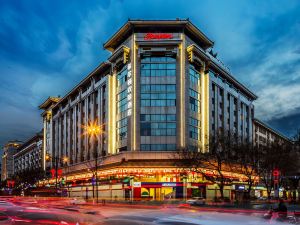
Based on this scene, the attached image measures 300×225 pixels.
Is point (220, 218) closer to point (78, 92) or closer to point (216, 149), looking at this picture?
point (216, 149)

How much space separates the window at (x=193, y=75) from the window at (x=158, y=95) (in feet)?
16.8

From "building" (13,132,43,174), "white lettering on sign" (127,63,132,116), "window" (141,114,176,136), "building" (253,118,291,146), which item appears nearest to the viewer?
"window" (141,114,176,136)

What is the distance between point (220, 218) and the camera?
710 centimetres

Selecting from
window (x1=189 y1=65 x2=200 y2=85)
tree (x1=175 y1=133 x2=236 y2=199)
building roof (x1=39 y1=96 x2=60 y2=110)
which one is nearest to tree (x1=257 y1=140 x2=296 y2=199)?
tree (x1=175 y1=133 x2=236 y2=199)

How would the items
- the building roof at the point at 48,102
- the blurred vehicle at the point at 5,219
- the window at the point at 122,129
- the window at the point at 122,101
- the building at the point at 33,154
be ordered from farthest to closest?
the building at the point at 33,154 < the building roof at the point at 48,102 < the window at the point at 122,101 < the window at the point at 122,129 < the blurred vehicle at the point at 5,219

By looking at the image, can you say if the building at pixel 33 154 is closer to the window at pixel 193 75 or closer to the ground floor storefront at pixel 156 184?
the ground floor storefront at pixel 156 184

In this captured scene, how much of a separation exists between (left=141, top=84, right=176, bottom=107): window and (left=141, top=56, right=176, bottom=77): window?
2.19 metres

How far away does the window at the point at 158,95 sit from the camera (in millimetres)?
69500


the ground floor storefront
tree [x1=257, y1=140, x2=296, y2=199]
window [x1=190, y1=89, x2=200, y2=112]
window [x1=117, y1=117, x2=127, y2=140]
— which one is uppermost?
window [x1=190, y1=89, x2=200, y2=112]

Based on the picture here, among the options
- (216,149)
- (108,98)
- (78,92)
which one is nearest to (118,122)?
(108,98)

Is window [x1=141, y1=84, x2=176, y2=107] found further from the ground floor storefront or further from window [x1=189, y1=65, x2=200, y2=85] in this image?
the ground floor storefront

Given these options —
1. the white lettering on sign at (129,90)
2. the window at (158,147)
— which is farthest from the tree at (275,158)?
the white lettering on sign at (129,90)

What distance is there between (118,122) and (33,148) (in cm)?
9888

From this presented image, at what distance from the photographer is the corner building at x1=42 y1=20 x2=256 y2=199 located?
6856cm
